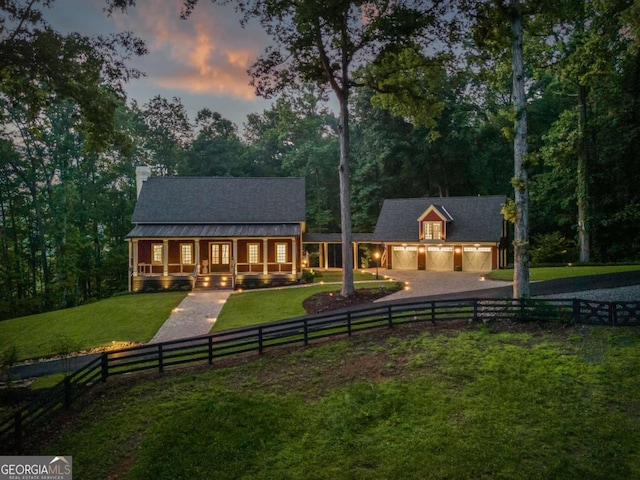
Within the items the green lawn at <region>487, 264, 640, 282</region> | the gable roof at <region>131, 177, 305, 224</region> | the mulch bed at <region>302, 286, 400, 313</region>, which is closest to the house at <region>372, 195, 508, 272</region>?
the green lawn at <region>487, 264, 640, 282</region>

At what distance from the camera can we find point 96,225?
3453cm

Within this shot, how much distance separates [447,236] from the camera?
33.0 m

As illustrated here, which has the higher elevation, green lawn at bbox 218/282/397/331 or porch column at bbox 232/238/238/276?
porch column at bbox 232/238/238/276

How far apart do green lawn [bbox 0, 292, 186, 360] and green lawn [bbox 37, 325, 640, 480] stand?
613 cm

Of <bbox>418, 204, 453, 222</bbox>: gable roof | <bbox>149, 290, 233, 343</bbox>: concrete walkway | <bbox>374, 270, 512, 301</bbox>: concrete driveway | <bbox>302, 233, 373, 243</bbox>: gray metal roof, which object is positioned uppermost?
<bbox>418, 204, 453, 222</bbox>: gable roof

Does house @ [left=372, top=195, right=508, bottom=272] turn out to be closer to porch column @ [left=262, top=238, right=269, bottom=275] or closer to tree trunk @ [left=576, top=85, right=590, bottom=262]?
tree trunk @ [left=576, top=85, right=590, bottom=262]

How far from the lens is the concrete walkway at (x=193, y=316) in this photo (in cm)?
1709

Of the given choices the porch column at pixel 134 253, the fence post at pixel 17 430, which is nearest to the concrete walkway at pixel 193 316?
the porch column at pixel 134 253

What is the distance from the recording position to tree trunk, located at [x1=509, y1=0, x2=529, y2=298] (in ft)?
48.0

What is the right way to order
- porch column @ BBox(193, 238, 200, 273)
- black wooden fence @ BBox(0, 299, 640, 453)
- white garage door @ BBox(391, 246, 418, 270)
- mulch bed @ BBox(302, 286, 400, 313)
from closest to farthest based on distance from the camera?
black wooden fence @ BBox(0, 299, 640, 453) < mulch bed @ BBox(302, 286, 400, 313) < porch column @ BBox(193, 238, 200, 273) < white garage door @ BBox(391, 246, 418, 270)

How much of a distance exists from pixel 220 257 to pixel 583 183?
2844 centimetres

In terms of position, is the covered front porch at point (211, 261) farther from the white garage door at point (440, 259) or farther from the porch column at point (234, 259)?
the white garage door at point (440, 259)

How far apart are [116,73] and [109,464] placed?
11457mm

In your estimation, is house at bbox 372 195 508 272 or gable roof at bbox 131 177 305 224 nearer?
gable roof at bbox 131 177 305 224
